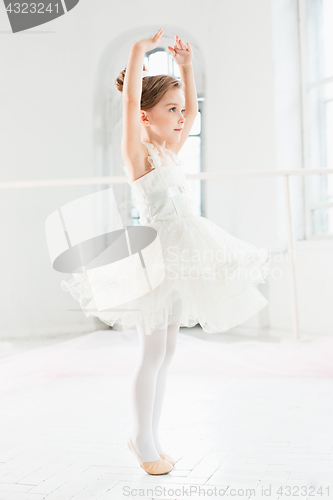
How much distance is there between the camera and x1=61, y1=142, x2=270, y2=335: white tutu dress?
104 cm

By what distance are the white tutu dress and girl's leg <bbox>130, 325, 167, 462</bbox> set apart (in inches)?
1.5

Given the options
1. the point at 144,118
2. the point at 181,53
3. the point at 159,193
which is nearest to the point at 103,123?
the point at 181,53

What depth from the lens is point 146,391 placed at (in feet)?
3.45

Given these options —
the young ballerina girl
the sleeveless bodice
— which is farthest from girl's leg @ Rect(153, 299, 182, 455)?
the sleeveless bodice

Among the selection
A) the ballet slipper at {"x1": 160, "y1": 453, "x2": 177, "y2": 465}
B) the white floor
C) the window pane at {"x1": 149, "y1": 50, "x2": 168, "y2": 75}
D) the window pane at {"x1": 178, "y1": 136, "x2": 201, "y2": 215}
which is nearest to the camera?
the white floor

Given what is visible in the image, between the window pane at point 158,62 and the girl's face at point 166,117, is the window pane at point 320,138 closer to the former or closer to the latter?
the window pane at point 158,62

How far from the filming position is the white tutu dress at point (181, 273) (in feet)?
3.40

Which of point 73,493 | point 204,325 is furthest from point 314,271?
point 73,493

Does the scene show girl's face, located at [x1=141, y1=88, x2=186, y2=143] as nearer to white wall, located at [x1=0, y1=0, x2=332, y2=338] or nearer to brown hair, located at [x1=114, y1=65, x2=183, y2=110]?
brown hair, located at [x1=114, y1=65, x2=183, y2=110]

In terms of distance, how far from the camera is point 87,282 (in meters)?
1.14

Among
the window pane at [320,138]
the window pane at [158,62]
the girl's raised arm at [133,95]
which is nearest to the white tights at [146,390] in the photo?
the girl's raised arm at [133,95]

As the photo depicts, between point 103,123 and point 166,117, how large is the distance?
243cm

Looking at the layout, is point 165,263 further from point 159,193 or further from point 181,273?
point 159,193

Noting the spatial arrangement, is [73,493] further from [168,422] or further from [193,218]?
[193,218]
